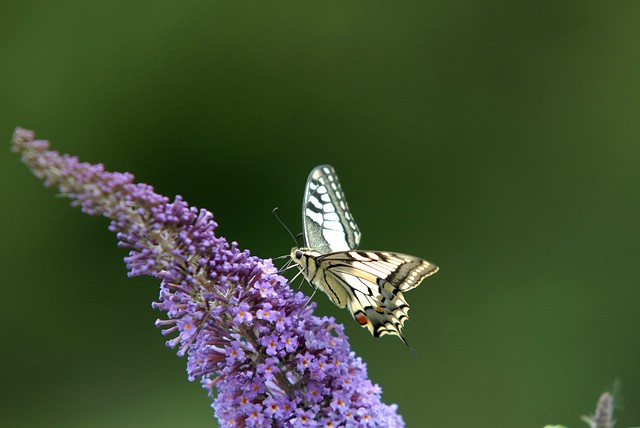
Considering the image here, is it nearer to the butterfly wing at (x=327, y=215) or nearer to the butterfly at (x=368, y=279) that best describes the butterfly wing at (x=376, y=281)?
the butterfly at (x=368, y=279)

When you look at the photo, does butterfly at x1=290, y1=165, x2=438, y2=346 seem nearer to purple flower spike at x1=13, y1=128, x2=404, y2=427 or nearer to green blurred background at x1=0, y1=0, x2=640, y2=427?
purple flower spike at x1=13, y1=128, x2=404, y2=427

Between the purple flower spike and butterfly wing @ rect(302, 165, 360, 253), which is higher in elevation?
butterfly wing @ rect(302, 165, 360, 253)

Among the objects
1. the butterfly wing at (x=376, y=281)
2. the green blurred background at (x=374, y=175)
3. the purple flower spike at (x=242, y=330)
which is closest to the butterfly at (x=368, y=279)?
the butterfly wing at (x=376, y=281)

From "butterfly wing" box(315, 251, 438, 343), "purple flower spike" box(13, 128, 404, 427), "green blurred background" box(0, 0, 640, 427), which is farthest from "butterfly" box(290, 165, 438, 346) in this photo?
"green blurred background" box(0, 0, 640, 427)

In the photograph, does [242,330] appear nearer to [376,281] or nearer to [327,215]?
[376,281]

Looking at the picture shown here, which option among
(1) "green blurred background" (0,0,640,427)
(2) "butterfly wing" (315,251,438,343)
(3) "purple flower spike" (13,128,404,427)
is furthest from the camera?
(1) "green blurred background" (0,0,640,427)

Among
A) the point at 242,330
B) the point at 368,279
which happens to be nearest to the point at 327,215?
the point at 368,279

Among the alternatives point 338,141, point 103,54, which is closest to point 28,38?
point 103,54
